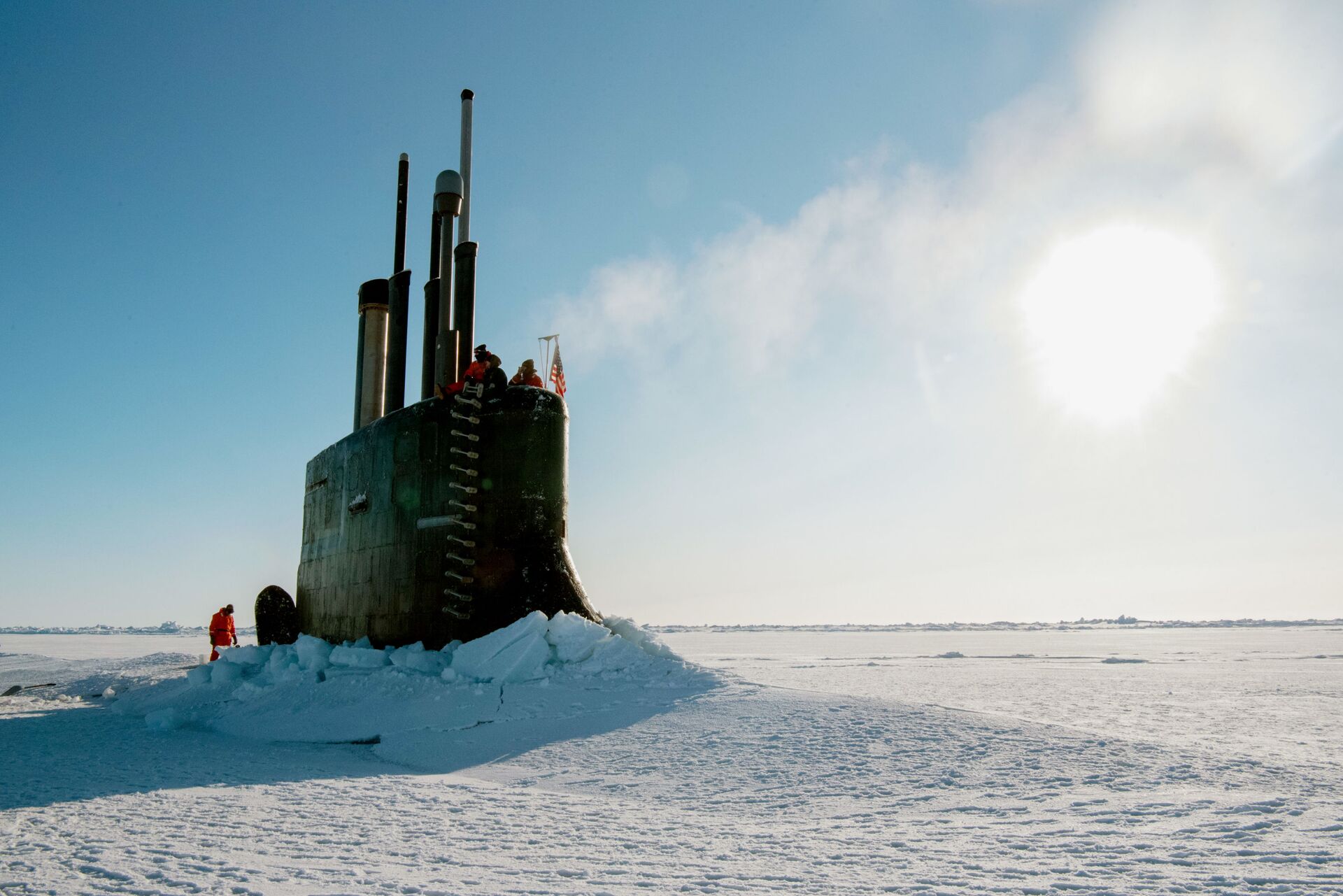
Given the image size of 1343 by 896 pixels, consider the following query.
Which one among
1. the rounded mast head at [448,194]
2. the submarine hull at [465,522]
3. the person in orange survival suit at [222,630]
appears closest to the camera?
the submarine hull at [465,522]

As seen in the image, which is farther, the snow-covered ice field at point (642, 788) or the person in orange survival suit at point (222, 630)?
the person in orange survival suit at point (222, 630)

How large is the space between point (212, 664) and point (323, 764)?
4933 mm

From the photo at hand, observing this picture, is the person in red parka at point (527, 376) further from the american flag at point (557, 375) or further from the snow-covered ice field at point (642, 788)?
the snow-covered ice field at point (642, 788)

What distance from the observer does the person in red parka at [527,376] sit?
10461 millimetres

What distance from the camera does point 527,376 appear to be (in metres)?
10.5

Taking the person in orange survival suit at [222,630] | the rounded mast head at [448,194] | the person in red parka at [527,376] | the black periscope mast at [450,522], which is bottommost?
the person in orange survival suit at [222,630]

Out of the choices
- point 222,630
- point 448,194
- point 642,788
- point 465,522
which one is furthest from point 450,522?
point 222,630

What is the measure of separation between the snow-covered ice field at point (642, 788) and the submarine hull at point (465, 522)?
2.28 ft

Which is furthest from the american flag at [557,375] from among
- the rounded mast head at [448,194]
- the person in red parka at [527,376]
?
the rounded mast head at [448,194]

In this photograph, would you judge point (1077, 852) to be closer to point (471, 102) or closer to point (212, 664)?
point (212, 664)

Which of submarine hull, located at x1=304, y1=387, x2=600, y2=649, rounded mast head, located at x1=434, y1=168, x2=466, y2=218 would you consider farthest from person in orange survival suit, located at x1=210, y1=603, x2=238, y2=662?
rounded mast head, located at x1=434, y1=168, x2=466, y2=218

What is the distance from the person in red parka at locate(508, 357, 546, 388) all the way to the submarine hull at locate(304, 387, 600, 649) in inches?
31.9

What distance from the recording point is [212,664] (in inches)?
412

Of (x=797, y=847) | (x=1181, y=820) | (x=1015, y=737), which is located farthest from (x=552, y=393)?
(x=1181, y=820)
